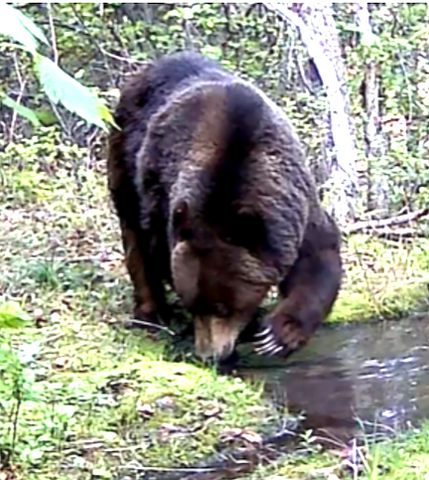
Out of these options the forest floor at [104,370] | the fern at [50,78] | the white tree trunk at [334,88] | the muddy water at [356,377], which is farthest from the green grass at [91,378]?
the fern at [50,78]

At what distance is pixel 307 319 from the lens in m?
5.86

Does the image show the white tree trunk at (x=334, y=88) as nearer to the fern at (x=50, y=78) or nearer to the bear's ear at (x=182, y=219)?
the bear's ear at (x=182, y=219)

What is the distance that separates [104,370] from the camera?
16.8 feet

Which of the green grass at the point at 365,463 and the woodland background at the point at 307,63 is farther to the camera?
the woodland background at the point at 307,63

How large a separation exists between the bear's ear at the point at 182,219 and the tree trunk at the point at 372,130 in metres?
3.28

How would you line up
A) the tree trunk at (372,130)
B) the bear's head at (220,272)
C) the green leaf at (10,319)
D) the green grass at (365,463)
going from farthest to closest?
the tree trunk at (372,130) → the bear's head at (220,272) → the green grass at (365,463) → the green leaf at (10,319)

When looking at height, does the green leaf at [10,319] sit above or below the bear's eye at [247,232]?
above

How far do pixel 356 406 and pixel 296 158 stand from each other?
148cm

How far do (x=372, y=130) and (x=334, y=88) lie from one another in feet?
2.74

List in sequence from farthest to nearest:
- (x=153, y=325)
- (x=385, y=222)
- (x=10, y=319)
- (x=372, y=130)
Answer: (x=372, y=130) < (x=385, y=222) < (x=153, y=325) < (x=10, y=319)

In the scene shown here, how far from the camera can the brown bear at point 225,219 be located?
17.8 ft

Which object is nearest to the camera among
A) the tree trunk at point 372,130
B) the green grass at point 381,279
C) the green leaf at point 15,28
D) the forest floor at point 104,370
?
the green leaf at point 15,28

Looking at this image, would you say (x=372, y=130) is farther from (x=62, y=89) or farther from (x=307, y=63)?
(x=62, y=89)

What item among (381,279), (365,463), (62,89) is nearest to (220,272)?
(365,463)
